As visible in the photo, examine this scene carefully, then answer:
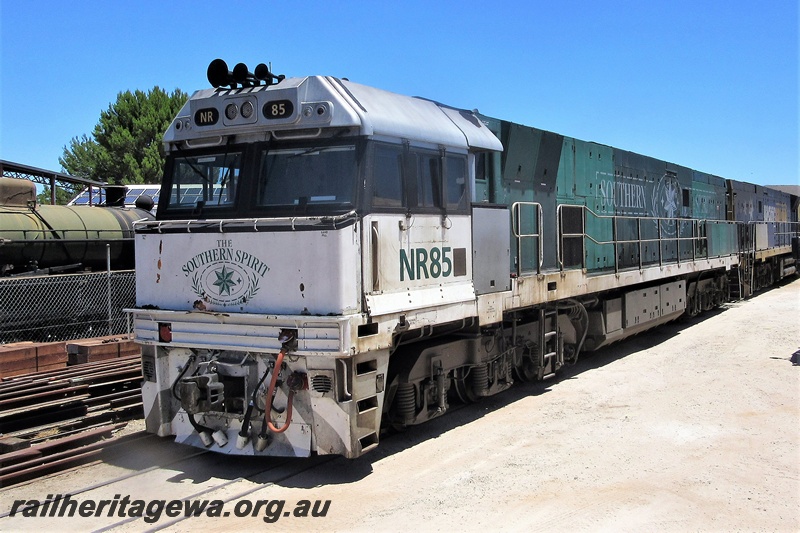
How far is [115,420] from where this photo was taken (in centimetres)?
846

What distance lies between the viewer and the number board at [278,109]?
21.5 feet

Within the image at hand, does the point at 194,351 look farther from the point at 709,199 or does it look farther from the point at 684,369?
the point at 709,199

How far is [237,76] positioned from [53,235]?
35.7 ft

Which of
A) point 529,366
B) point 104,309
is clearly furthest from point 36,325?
point 529,366

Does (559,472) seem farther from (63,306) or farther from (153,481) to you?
(63,306)

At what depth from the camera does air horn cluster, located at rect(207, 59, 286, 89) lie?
6930mm

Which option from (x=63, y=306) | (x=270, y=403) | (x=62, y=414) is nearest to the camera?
(x=270, y=403)

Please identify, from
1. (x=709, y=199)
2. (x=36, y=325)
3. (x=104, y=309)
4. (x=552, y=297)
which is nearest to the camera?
(x=552, y=297)

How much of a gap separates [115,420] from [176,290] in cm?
252

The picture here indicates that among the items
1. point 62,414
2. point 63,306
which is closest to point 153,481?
point 62,414

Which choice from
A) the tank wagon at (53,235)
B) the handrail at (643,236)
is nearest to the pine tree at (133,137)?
the tank wagon at (53,235)

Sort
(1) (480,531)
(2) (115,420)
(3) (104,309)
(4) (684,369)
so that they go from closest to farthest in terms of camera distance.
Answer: (1) (480,531), (2) (115,420), (4) (684,369), (3) (104,309)

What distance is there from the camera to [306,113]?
6.50 meters

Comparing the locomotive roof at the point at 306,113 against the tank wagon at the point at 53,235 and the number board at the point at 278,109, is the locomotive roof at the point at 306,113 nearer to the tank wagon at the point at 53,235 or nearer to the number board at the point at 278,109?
the number board at the point at 278,109
